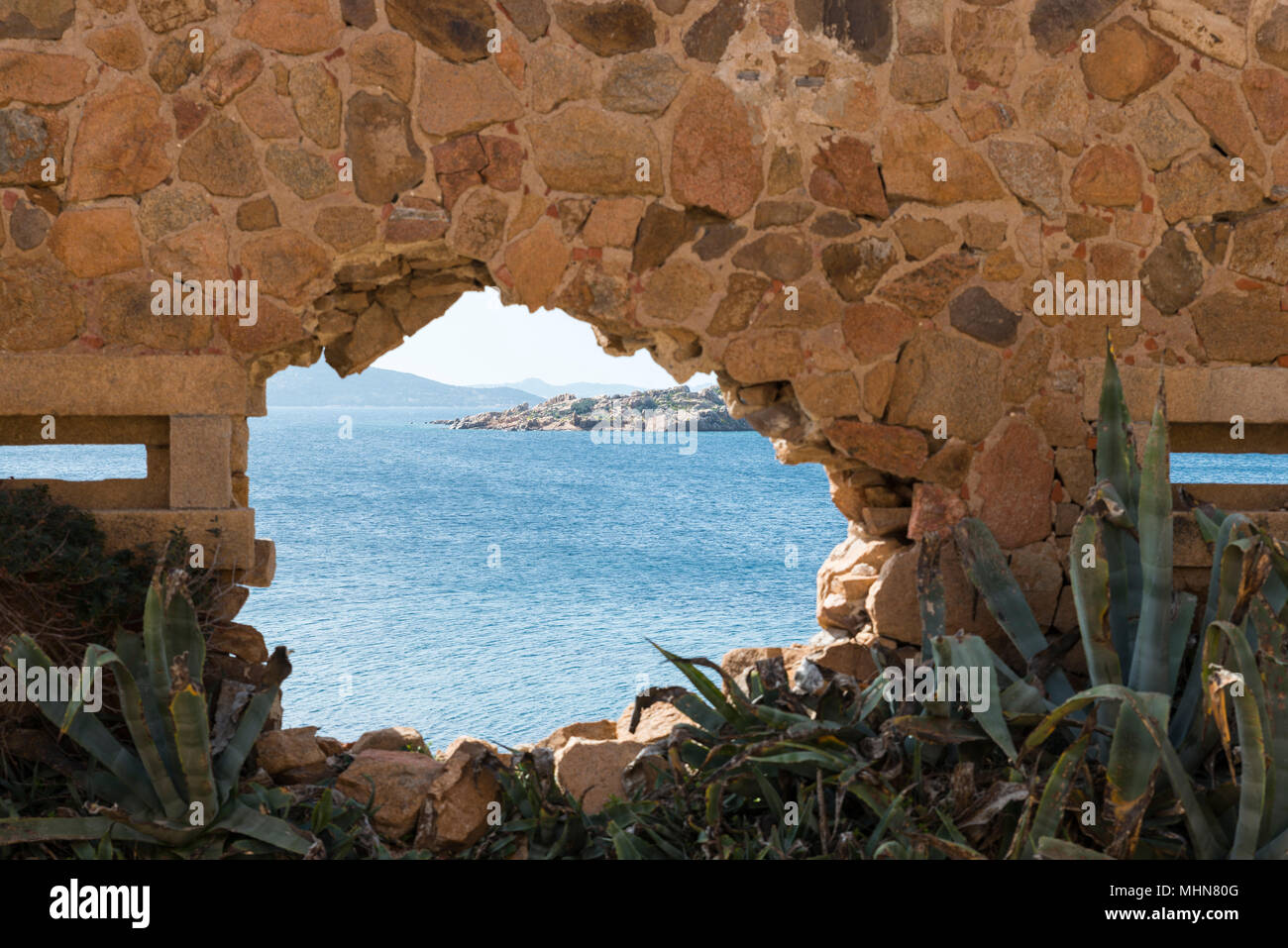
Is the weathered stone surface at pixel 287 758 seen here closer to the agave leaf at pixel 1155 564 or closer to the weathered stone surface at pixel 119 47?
the weathered stone surface at pixel 119 47

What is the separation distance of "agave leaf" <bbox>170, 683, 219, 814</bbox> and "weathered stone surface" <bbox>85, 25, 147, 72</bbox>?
2119mm

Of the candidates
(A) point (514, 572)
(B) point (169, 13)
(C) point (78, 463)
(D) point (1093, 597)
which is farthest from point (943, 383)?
(C) point (78, 463)

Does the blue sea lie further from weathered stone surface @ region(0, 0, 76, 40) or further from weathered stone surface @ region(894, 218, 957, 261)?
weathered stone surface @ region(0, 0, 76, 40)

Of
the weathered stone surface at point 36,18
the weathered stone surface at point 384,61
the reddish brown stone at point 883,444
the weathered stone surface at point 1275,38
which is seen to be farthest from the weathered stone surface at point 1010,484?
the weathered stone surface at point 36,18

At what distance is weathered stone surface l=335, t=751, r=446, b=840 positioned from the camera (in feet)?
10.1

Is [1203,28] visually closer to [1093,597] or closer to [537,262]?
[1093,597]

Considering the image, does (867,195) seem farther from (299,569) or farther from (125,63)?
(299,569)

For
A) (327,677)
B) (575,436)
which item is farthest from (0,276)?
(575,436)

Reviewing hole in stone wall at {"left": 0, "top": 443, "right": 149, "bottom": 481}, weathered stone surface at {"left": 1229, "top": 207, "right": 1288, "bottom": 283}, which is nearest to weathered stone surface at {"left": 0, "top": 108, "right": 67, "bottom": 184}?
weathered stone surface at {"left": 1229, "top": 207, "right": 1288, "bottom": 283}

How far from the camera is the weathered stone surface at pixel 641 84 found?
134 inches

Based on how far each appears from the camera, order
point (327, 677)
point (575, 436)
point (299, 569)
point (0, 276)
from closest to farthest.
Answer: point (0, 276)
point (327, 677)
point (299, 569)
point (575, 436)

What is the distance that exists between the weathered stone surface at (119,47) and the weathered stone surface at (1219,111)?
373 cm

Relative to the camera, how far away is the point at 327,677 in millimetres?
15688

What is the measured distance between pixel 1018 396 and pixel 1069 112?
1074 mm
